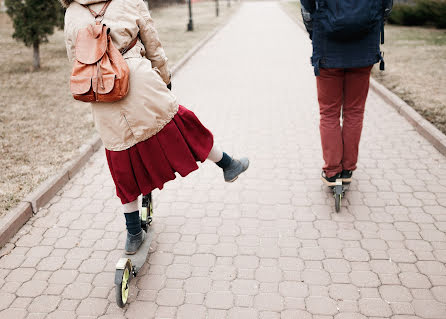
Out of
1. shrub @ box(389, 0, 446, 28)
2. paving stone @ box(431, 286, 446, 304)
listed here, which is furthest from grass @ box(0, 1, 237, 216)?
shrub @ box(389, 0, 446, 28)

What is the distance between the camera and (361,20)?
3.19 m

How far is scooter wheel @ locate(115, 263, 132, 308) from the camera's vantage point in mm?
2701

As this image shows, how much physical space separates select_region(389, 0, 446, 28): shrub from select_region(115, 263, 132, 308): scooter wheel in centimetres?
1475

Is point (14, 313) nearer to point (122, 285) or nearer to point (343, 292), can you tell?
point (122, 285)

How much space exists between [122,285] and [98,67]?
138 cm

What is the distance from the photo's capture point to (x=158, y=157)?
2857 millimetres

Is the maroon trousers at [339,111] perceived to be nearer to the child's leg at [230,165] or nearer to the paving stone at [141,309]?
the child's leg at [230,165]

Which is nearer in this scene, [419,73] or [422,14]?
[419,73]

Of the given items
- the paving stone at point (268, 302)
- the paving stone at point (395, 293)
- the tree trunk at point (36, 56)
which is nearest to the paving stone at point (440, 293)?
the paving stone at point (395, 293)

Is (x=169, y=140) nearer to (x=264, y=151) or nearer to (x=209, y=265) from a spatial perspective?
(x=209, y=265)

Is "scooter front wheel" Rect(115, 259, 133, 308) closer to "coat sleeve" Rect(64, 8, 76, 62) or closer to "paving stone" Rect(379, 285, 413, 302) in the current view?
"coat sleeve" Rect(64, 8, 76, 62)

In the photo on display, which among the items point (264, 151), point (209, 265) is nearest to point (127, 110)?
point (209, 265)

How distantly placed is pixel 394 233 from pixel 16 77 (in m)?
8.24

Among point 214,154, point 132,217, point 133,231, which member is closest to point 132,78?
point 214,154
